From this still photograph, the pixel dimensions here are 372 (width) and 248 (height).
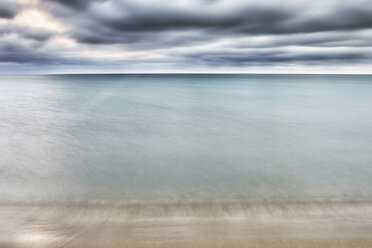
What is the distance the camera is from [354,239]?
5188 mm

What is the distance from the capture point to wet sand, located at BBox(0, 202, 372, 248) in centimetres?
511

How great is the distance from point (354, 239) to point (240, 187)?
3.67m

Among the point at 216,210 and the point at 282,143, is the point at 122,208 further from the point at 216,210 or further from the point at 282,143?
the point at 282,143

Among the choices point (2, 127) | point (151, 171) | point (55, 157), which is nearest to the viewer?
point (151, 171)

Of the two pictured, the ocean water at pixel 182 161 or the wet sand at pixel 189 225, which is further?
the ocean water at pixel 182 161

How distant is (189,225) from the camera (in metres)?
5.76

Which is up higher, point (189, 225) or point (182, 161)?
point (189, 225)

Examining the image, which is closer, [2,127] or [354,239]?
[354,239]

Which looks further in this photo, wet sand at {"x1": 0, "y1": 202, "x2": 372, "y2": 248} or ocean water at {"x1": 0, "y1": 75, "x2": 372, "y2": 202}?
ocean water at {"x1": 0, "y1": 75, "x2": 372, "y2": 202}

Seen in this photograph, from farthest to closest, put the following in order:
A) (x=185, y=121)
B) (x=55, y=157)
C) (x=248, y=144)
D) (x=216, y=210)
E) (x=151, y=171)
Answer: (x=185, y=121) → (x=248, y=144) → (x=55, y=157) → (x=151, y=171) → (x=216, y=210)

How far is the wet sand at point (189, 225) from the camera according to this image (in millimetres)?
5105

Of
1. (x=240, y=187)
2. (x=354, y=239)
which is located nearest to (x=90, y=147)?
(x=240, y=187)

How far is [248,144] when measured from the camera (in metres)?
14.1

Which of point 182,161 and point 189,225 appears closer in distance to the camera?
point 189,225
